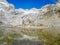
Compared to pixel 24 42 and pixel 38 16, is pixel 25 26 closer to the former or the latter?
pixel 24 42

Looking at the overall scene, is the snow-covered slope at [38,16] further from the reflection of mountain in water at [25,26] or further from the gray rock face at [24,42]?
the gray rock face at [24,42]

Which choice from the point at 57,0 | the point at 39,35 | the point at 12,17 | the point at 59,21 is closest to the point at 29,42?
the point at 39,35

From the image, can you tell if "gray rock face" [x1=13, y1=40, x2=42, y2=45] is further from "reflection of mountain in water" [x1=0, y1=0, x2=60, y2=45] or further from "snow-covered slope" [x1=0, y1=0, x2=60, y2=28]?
"snow-covered slope" [x1=0, y1=0, x2=60, y2=28]

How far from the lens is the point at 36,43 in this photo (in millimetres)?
17891

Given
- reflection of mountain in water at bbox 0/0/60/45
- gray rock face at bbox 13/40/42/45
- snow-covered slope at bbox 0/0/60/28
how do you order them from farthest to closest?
snow-covered slope at bbox 0/0/60/28
reflection of mountain in water at bbox 0/0/60/45
gray rock face at bbox 13/40/42/45

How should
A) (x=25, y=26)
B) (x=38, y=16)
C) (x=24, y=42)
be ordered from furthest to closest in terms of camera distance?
(x=38, y=16) → (x=25, y=26) → (x=24, y=42)

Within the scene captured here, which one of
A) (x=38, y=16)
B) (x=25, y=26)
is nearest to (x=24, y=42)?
(x=25, y=26)

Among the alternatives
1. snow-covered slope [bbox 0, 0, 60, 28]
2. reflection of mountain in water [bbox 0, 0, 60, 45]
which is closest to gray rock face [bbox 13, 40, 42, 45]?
reflection of mountain in water [bbox 0, 0, 60, 45]

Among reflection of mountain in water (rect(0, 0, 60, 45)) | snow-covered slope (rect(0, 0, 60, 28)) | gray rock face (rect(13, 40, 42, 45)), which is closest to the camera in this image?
gray rock face (rect(13, 40, 42, 45))

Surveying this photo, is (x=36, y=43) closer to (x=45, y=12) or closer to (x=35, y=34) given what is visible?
(x=35, y=34)

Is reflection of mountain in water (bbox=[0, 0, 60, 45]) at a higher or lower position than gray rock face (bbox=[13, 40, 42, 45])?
higher

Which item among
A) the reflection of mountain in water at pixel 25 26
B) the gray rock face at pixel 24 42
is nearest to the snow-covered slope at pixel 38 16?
the reflection of mountain in water at pixel 25 26

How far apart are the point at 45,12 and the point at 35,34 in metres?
8.81

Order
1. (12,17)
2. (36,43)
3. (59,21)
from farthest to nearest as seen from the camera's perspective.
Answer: (12,17) < (59,21) < (36,43)
